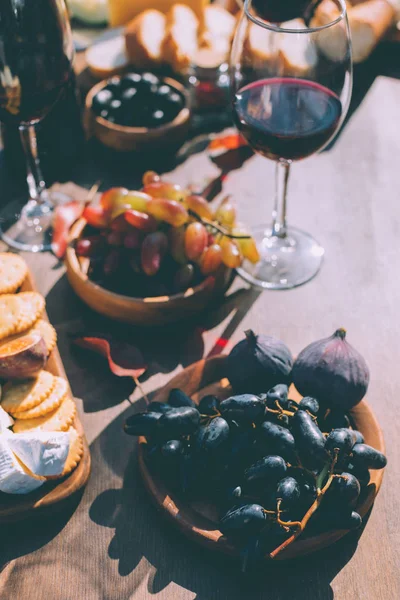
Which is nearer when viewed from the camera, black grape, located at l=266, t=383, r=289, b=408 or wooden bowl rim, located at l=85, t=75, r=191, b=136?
black grape, located at l=266, t=383, r=289, b=408

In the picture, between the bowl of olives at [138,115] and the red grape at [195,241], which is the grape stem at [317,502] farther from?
the bowl of olives at [138,115]

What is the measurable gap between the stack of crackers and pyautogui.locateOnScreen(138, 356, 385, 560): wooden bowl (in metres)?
0.07

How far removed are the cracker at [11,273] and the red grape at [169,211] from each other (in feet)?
0.56

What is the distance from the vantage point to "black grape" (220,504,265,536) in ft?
1.68

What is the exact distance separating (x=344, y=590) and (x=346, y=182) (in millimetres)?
643

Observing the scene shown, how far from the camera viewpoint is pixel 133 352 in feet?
2.43

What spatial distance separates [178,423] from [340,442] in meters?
0.14

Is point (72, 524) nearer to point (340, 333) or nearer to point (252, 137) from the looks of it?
point (340, 333)

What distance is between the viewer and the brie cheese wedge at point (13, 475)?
1.79 feet

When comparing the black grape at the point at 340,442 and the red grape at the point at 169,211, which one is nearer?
the black grape at the point at 340,442

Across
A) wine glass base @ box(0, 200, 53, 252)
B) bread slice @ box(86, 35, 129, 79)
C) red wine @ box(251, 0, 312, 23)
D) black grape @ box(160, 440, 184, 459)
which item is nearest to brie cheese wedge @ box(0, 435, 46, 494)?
black grape @ box(160, 440, 184, 459)

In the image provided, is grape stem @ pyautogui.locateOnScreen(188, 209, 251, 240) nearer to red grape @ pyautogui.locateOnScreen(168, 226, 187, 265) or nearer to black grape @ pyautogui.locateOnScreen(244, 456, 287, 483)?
red grape @ pyautogui.locateOnScreen(168, 226, 187, 265)

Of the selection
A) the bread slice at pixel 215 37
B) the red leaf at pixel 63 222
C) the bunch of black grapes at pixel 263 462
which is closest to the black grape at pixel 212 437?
the bunch of black grapes at pixel 263 462

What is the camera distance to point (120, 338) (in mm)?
772
